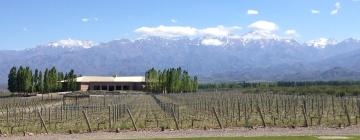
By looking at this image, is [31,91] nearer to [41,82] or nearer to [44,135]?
[41,82]

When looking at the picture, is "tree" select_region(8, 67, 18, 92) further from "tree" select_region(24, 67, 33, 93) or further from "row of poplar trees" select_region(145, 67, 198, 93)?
"row of poplar trees" select_region(145, 67, 198, 93)

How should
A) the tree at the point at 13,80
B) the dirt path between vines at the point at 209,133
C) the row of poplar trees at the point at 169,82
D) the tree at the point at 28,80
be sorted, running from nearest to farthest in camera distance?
1. the dirt path between vines at the point at 209,133
2. the tree at the point at 28,80
3. the tree at the point at 13,80
4. the row of poplar trees at the point at 169,82

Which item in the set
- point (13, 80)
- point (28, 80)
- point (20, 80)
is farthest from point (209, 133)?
point (13, 80)

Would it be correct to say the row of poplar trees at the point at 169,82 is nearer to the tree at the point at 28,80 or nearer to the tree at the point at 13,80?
the tree at the point at 28,80

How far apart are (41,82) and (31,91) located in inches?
144

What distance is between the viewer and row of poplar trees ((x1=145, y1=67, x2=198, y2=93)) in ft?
570

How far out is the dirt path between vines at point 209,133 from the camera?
35.8 m

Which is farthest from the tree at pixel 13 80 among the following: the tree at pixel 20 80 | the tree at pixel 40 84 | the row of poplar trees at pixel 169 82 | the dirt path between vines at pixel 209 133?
the dirt path between vines at pixel 209 133

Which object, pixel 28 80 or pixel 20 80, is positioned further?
pixel 20 80

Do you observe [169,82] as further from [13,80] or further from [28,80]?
[13,80]

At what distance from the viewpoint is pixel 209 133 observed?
1462 inches

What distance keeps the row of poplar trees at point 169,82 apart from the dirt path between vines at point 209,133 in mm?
134300

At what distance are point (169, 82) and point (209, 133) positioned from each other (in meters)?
137

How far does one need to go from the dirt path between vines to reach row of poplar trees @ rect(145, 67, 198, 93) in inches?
5287
